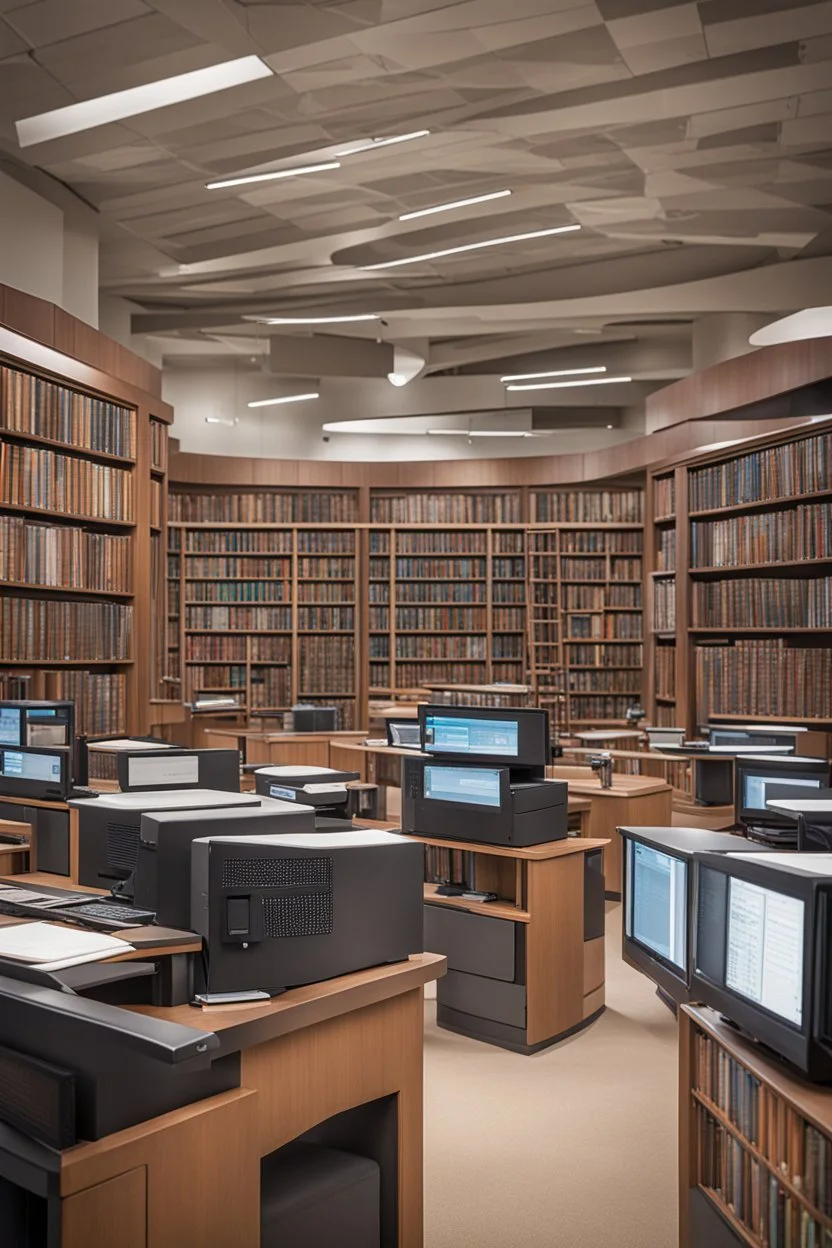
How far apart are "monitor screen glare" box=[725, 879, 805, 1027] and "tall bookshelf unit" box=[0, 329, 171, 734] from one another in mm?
5085

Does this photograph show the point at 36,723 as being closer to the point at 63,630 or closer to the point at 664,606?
the point at 63,630

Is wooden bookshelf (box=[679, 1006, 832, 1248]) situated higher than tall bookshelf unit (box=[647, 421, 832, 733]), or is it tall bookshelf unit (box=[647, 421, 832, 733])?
tall bookshelf unit (box=[647, 421, 832, 733])

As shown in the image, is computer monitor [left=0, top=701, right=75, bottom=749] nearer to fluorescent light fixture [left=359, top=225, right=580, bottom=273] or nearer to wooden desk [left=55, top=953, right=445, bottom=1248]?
wooden desk [left=55, top=953, right=445, bottom=1248]

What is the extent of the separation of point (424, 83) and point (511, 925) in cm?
471

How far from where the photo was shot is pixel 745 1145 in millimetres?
2490

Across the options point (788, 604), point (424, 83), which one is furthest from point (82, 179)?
point (788, 604)

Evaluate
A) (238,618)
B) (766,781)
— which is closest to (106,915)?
(766,781)

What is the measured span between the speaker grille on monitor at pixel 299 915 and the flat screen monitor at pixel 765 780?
3081 millimetres

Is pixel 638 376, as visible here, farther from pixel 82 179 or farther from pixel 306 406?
pixel 82 179

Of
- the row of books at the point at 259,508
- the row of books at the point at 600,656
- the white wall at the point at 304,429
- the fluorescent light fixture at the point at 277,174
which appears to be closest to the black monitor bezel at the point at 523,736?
the fluorescent light fixture at the point at 277,174

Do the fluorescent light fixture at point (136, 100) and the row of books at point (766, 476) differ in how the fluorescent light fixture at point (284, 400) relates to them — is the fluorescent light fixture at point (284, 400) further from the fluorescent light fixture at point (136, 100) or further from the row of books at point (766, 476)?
the fluorescent light fixture at point (136, 100)

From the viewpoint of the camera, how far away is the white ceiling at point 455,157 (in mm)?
5934

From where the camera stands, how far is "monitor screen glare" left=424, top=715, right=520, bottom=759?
496cm

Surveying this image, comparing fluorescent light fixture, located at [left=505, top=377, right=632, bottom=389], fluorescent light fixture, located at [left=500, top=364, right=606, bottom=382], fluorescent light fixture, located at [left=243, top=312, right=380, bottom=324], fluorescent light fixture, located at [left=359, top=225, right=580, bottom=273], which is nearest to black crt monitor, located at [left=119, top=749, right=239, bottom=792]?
fluorescent light fixture, located at [left=359, top=225, right=580, bottom=273]
